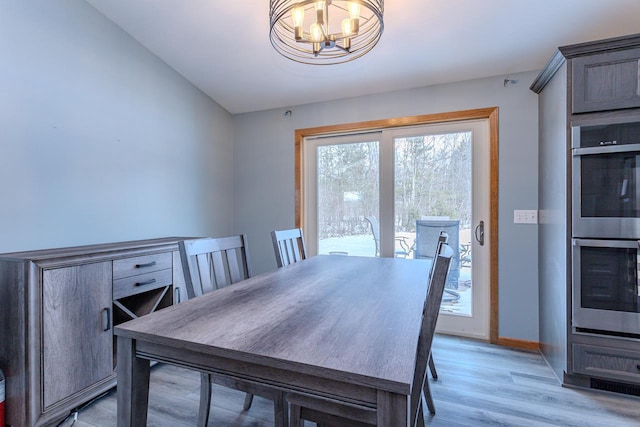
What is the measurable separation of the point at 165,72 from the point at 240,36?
2.89 ft

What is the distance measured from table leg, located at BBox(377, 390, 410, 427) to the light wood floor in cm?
122

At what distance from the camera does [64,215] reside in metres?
2.07

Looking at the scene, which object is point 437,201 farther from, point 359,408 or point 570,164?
point 359,408

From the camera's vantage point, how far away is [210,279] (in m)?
1.58

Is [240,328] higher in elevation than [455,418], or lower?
higher

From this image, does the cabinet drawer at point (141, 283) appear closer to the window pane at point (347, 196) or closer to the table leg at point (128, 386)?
the table leg at point (128, 386)

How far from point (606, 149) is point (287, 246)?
6.95ft

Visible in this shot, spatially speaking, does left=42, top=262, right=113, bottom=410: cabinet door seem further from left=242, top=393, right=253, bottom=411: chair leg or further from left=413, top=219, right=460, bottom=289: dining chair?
left=413, top=219, right=460, bottom=289: dining chair

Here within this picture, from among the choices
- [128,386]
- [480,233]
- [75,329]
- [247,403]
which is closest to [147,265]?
[75,329]

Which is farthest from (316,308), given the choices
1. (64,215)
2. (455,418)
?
(64,215)

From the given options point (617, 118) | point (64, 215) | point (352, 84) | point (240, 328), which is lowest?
point (240, 328)

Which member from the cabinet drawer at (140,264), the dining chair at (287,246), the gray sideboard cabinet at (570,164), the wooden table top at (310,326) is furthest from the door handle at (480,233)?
the cabinet drawer at (140,264)

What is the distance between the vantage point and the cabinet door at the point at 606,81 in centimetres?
184

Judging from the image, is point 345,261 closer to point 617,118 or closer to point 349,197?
point 349,197
